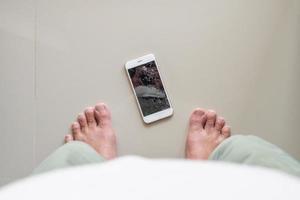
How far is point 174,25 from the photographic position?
3.19 feet

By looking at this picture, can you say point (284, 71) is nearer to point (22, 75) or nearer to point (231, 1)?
point (231, 1)

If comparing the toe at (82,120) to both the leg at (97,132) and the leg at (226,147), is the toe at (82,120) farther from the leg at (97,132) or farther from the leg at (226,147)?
the leg at (226,147)

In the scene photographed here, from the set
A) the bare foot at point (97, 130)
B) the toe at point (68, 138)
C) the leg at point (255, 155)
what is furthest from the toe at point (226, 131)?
the toe at point (68, 138)

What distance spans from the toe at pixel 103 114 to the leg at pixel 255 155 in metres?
0.29

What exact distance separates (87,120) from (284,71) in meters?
0.52

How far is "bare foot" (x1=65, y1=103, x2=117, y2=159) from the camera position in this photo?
983mm

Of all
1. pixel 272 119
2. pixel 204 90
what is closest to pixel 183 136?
pixel 204 90

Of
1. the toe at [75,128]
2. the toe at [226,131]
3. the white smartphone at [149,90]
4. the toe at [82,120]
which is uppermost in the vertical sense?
the white smartphone at [149,90]

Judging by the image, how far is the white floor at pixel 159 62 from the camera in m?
0.97

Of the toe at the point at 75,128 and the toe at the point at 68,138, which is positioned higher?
the toe at the point at 75,128

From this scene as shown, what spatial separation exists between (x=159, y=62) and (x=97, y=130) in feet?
0.78

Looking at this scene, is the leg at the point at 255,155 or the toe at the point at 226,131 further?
the toe at the point at 226,131

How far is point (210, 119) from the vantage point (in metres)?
0.99

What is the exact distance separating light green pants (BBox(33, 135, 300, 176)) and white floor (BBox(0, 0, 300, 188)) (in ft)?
0.48
